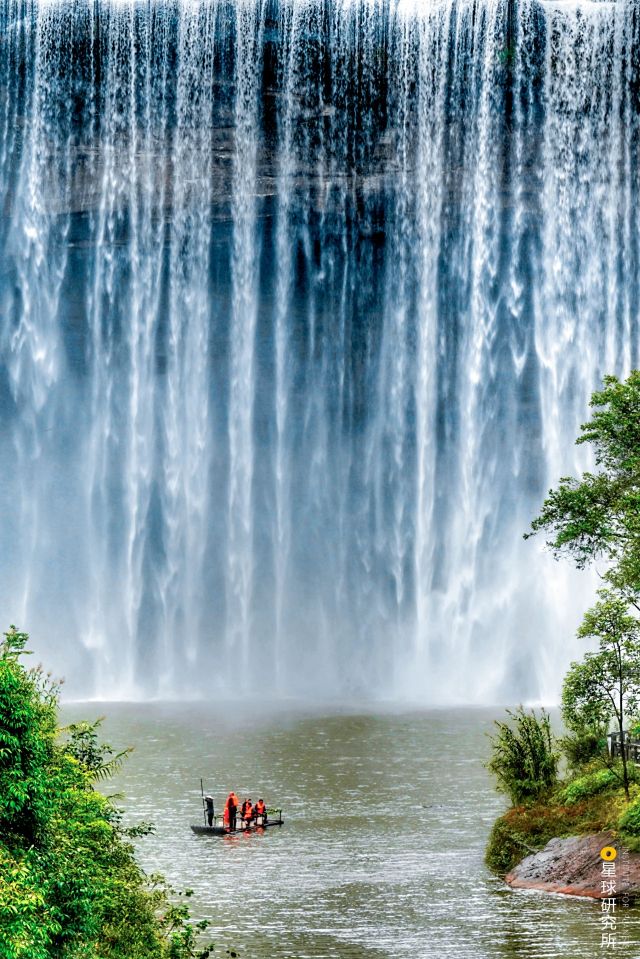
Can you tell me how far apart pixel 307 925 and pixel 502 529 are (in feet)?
193

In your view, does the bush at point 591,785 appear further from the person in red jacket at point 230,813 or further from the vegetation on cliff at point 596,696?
the person in red jacket at point 230,813

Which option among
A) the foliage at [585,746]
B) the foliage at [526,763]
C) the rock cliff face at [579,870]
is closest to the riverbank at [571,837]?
the rock cliff face at [579,870]

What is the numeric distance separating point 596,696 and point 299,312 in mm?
61902

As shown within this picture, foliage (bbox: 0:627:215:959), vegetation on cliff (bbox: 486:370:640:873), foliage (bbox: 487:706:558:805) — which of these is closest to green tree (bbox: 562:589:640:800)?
vegetation on cliff (bbox: 486:370:640:873)

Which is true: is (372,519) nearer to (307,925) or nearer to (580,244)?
(580,244)

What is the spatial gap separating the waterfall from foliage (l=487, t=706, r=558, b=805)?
1855 inches

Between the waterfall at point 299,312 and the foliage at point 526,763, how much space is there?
4712cm

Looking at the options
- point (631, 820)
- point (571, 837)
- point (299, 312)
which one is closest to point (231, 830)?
point (571, 837)

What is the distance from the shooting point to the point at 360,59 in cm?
8338

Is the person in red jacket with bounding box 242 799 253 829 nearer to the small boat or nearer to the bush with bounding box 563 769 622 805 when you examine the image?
the small boat

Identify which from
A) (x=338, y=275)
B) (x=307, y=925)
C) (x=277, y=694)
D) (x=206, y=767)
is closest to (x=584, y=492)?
(x=307, y=925)

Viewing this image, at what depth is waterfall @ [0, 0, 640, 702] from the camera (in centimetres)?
8219

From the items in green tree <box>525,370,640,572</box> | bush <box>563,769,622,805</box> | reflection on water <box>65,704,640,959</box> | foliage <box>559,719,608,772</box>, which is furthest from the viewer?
foliage <box>559,719,608,772</box>

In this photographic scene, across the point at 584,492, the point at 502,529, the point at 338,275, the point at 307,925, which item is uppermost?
the point at 338,275
